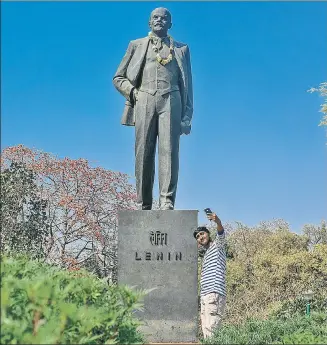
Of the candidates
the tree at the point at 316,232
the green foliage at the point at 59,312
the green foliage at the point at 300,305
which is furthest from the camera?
the tree at the point at 316,232

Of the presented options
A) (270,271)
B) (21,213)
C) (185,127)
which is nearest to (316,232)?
(270,271)

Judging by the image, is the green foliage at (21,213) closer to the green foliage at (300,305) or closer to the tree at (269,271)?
the tree at (269,271)

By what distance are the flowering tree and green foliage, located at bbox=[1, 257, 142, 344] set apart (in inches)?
571

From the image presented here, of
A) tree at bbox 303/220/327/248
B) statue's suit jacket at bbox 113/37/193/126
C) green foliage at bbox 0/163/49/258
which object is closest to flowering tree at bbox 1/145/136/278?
green foliage at bbox 0/163/49/258

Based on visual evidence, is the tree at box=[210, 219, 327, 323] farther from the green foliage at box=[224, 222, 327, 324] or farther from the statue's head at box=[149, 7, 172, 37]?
the statue's head at box=[149, 7, 172, 37]

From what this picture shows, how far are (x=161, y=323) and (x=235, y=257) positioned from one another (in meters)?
15.1

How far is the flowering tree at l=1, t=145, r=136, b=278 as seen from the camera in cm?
1911

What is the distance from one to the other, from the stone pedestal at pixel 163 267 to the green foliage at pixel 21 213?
11425mm

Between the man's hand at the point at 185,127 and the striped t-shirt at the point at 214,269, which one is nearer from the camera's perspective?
the striped t-shirt at the point at 214,269

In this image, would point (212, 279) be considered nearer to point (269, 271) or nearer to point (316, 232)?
point (269, 271)

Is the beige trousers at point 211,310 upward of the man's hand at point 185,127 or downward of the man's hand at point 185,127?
downward

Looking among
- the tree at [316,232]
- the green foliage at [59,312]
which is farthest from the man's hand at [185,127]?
the tree at [316,232]

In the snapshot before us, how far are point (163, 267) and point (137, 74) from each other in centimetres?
211

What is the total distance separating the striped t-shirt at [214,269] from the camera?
562 cm
